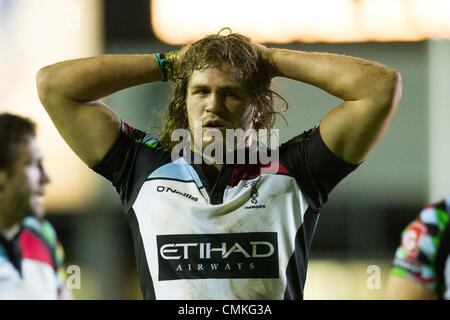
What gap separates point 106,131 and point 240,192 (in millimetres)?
381

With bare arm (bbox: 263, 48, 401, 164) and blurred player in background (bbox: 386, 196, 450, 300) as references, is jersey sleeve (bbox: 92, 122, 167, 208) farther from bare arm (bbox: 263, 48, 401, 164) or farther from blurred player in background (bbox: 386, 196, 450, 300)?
blurred player in background (bbox: 386, 196, 450, 300)

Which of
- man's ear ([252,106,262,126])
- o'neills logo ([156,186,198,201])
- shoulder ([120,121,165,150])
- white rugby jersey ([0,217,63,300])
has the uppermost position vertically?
man's ear ([252,106,262,126])

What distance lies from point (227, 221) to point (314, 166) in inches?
10.3

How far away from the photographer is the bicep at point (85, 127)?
1707 mm

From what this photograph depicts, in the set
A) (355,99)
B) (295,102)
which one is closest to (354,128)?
(355,99)

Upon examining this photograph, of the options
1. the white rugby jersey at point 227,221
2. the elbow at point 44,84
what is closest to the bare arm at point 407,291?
the white rugby jersey at point 227,221

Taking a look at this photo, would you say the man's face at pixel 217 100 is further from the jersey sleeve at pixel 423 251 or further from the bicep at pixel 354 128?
the jersey sleeve at pixel 423 251

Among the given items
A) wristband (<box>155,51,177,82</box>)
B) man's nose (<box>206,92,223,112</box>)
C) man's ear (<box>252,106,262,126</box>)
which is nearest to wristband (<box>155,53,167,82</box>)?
wristband (<box>155,51,177,82</box>)

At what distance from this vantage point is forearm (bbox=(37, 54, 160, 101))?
5.64 ft

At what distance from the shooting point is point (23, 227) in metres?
2.47

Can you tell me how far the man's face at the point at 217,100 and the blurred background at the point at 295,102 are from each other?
135cm

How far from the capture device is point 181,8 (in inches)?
122

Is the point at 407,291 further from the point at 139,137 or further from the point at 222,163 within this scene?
the point at 139,137

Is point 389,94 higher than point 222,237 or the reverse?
higher
